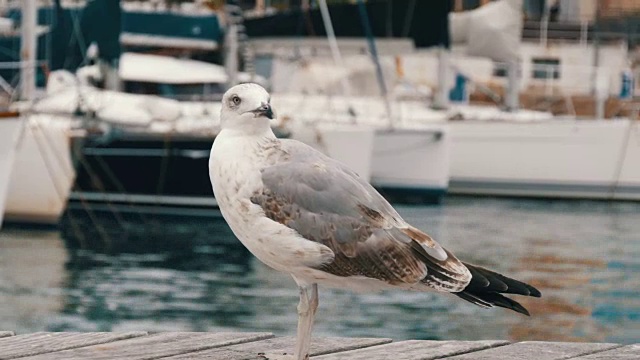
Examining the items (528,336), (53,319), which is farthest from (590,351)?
(53,319)

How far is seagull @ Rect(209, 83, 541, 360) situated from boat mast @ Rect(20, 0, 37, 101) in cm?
1816

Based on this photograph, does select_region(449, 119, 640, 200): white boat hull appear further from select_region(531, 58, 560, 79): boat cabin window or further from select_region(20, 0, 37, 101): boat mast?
select_region(531, 58, 560, 79): boat cabin window

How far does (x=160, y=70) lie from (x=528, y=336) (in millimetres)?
18435

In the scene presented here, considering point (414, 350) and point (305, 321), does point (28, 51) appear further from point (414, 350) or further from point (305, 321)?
point (305, 321)

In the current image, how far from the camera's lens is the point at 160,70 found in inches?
Answer: 1265

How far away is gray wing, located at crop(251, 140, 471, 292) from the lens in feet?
15.2

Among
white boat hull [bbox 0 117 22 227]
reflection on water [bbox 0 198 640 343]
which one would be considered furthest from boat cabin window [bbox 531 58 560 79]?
white boat hull [bbox 0 117 22 227]

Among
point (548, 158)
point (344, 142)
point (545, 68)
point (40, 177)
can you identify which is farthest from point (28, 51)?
point (545, 68)

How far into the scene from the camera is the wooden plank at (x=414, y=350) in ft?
16.3

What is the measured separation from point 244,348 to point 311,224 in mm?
645

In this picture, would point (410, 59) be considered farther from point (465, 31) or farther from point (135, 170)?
point (135, 170)

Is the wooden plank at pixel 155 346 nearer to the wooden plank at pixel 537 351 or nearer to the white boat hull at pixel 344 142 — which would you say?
the wooden plank at pixel 537 351

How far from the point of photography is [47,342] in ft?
16.7

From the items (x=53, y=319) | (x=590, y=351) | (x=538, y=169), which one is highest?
(x=590, y=351)
